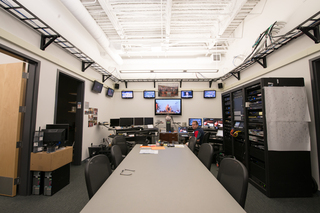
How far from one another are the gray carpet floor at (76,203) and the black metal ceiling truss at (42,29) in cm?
271

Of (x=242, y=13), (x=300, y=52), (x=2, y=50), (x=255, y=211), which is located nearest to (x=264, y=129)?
(x=255, y=211)

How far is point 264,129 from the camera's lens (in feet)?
7.82

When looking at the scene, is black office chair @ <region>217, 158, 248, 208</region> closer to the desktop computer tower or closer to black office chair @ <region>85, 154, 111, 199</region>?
black office chair @ <region>85, 154, 111, 199</region>

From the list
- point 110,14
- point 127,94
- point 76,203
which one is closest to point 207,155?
point 76,203

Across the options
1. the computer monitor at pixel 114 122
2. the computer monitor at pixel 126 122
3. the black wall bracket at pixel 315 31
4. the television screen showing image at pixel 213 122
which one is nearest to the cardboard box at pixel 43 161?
the computer monitor at pixel 114 122

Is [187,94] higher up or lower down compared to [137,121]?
higher up

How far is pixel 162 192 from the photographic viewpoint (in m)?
1.17

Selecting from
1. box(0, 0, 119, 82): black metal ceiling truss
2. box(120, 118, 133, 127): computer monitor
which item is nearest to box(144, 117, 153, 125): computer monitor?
box(120, 118, 133, 127): computer monitor

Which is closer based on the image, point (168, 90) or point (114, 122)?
point (114, 122)

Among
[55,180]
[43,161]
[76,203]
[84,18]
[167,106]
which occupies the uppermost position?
[84,18]

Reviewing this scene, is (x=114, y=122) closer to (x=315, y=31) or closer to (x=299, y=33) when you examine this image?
(x=299, y=33)

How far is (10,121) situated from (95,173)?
2338 mm

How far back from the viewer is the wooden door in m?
2.28

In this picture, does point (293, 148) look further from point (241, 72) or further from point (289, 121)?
point (241, 72)
